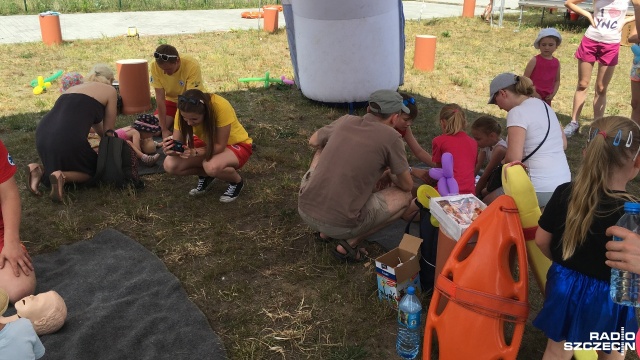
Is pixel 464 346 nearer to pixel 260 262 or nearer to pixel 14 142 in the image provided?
pixel 260 262

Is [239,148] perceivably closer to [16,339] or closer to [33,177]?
[33,177]

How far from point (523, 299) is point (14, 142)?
5.16 metres

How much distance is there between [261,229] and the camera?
4016 mm

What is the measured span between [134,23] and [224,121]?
1020cm

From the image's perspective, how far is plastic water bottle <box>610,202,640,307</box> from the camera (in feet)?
6.48

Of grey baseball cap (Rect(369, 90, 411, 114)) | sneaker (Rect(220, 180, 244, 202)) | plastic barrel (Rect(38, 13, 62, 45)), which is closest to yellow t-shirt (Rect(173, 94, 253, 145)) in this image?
sneaker (Rect(220, 180, 244, 202))

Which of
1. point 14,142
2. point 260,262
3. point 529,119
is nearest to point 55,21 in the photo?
point 14,142

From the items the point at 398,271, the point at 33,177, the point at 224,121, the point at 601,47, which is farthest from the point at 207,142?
the point at 601,47

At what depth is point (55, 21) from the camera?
33.1 feet

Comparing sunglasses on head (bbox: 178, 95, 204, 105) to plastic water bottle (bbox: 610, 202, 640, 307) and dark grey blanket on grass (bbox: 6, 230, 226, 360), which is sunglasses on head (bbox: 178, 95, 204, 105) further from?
plastic water bottle (bbox: 610, 202, 640, 307)

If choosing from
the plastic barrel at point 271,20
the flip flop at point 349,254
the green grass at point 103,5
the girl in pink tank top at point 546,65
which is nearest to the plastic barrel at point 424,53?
the girl in pink tank top at point 546,65

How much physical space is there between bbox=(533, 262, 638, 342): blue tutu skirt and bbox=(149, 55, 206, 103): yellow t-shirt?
3862 millimetres

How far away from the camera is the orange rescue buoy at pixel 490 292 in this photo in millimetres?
2277

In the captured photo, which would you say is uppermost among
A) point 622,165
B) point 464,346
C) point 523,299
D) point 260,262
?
point 622,165
